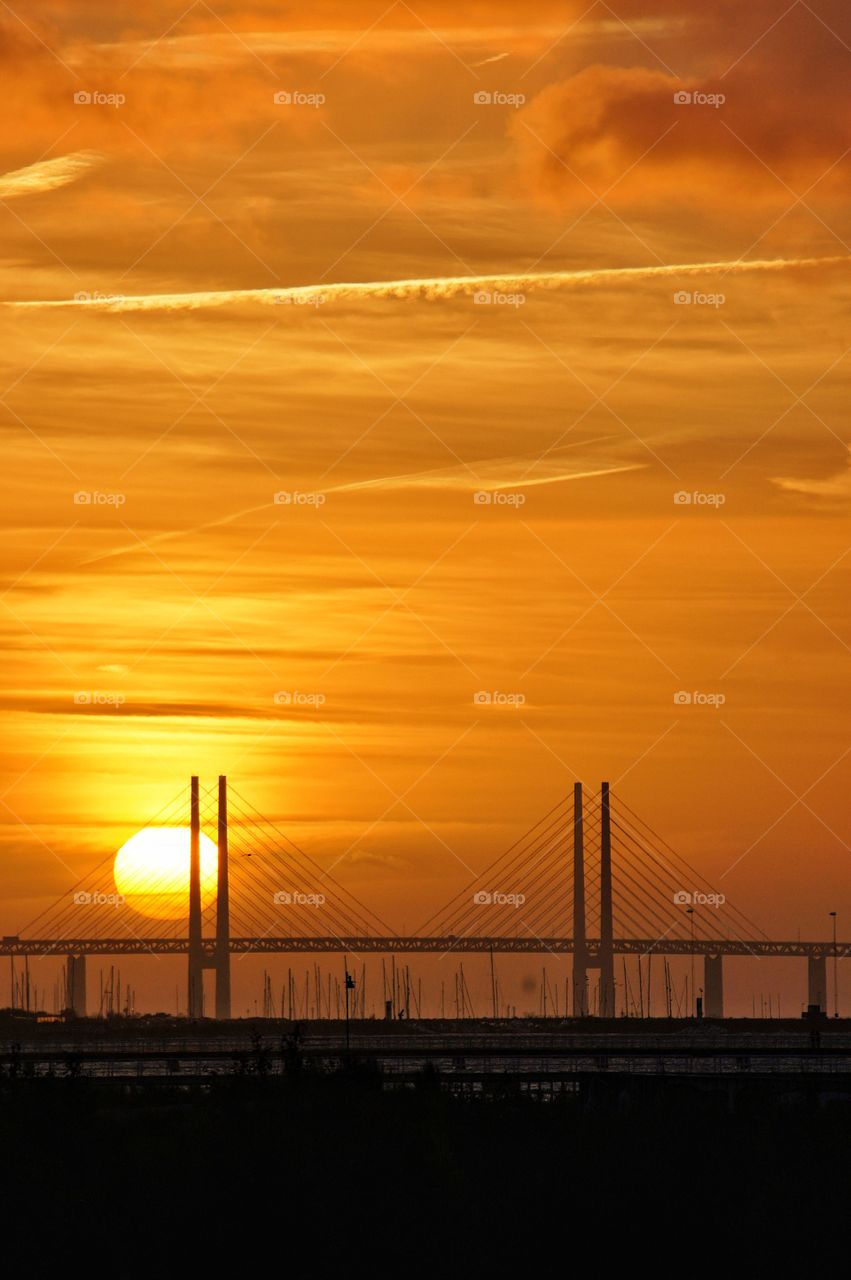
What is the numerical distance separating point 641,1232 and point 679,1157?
24.2 ft

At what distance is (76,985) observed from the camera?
19012 centimetres

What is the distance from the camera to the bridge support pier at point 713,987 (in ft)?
605

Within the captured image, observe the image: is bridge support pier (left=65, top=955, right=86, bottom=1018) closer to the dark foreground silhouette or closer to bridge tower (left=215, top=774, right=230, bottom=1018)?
bridge tower (left=215, top=774, right=230, bottom=1018)

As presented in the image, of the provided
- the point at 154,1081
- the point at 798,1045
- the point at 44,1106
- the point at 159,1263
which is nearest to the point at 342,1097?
the point at 44,1106

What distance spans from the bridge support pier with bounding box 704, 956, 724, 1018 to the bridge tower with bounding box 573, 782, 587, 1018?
55.9 ft

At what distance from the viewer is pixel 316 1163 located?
48375 mm

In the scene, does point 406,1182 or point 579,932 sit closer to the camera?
point 406,1182

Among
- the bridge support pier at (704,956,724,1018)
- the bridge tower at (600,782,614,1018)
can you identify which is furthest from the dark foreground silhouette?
the bridge support pier at (704,956,724,1018)

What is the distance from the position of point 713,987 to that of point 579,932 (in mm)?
Result: 31524

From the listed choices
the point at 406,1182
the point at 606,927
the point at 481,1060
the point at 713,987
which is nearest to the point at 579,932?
the point at 606,927

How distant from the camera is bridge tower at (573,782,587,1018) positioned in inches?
6117

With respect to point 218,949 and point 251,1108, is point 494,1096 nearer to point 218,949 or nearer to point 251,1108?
point 251,1108

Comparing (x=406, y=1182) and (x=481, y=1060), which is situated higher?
(x=406, y=1182)

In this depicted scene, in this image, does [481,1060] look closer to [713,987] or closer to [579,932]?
[579,932]
